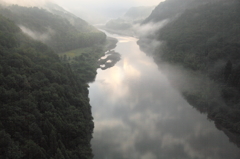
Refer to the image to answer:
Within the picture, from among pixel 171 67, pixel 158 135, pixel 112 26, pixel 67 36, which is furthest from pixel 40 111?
pixel 112 26

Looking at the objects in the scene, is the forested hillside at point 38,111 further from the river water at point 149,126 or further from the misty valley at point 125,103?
the river water at point 149,126

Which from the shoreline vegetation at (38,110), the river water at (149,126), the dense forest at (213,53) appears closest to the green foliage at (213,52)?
the dense forest at (213,53)

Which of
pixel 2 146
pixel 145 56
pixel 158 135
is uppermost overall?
pixel 145 56

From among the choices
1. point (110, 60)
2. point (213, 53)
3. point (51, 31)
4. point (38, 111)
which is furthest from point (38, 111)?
point (51, 31)

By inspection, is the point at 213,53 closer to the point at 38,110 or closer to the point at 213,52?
the point at 213,52

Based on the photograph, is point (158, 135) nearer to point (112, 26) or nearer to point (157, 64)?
point (157, 64)
